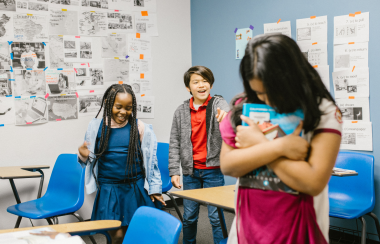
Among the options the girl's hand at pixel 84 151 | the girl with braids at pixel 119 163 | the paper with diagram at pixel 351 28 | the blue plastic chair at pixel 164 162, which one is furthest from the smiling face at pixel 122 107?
the paper with diagram at pixel 351 28

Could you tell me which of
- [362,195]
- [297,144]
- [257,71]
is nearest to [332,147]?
[297,144]

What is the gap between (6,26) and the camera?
299 centimetres

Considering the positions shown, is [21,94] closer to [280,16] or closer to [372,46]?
[280,16]

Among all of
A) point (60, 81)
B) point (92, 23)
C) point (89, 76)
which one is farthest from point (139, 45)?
point (60, 81)

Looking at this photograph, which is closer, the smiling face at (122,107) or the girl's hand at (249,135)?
the girl's hand at (249,135)

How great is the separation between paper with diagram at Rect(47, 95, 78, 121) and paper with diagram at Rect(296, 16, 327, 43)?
2.34 meters

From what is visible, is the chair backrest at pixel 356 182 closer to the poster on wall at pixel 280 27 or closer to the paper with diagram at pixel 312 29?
the paper with diagram at pixel 312 29

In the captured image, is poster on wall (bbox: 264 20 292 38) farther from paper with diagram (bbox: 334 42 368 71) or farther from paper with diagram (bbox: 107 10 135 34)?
paper with diagram (bbox: 107 10 135 34)

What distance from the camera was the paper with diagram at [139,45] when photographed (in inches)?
149

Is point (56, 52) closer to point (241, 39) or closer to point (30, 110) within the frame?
point (30, 110)

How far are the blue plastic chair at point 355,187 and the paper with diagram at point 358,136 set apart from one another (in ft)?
0.46

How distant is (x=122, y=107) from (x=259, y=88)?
1.39 m

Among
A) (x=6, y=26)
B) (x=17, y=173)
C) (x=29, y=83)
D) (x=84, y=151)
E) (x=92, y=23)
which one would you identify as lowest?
(x=17, y=173)

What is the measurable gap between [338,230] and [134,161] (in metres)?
2.03
